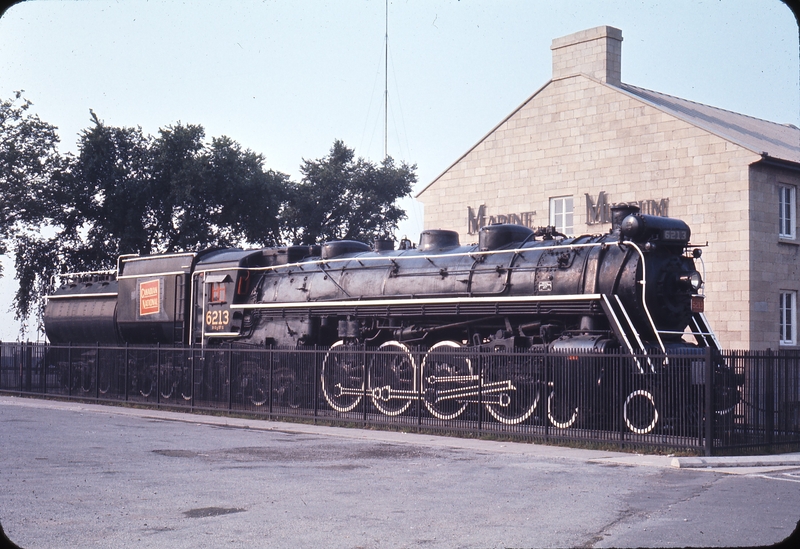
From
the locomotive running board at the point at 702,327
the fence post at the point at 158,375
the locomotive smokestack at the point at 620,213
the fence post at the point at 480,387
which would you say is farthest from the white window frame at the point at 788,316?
the fence post at the point at 158,375

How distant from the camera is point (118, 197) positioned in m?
43.2

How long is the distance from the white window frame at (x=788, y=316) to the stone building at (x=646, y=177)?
0.03m

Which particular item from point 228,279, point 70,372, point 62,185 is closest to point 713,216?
point 228,279

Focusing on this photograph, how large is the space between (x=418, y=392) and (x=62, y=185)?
1230 inches

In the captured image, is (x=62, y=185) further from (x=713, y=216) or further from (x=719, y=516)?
(x=719, y=516)

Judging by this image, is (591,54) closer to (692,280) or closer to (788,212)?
(788,212)

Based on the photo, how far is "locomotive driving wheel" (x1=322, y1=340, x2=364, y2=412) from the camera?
18372 millimetres

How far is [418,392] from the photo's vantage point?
55.5ft

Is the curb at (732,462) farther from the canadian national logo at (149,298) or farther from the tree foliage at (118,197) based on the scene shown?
the tree foliage at (118,197)

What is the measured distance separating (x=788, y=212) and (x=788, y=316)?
2.79 meters

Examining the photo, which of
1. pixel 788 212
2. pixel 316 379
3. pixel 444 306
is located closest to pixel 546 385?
pixel 444 306

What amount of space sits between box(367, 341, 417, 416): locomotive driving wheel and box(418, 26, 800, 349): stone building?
9472 mm

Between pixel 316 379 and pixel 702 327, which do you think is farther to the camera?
pixel 316 379

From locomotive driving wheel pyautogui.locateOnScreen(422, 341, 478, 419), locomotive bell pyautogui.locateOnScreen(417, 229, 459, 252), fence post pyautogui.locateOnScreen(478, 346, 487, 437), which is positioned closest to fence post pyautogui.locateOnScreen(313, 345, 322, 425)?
locomotive driving wheel pyautogui.locateOnScreen(422, 341, 478, 419)
